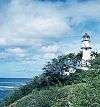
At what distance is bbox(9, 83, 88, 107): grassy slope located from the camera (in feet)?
158

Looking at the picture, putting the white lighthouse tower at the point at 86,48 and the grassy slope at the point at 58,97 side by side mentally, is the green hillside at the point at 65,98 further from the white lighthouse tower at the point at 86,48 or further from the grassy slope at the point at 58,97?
the white lighthouse tower at the point at 86,48

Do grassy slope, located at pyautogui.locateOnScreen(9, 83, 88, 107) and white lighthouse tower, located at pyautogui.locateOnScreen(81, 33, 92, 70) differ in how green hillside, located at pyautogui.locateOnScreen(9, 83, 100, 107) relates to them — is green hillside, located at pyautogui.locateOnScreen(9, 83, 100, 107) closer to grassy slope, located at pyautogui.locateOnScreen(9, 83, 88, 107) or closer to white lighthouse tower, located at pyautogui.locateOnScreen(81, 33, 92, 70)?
grassy slope, located at pyautogui.locateOnScreen(9, 83, 88, 107)

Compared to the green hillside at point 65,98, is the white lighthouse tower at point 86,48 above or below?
above

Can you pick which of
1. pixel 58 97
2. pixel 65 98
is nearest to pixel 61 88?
Answer: pixel 58 97

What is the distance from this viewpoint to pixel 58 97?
174 feet

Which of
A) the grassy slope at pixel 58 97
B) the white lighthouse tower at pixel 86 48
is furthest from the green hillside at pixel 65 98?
the white lighthouse tower at pixel 86 48

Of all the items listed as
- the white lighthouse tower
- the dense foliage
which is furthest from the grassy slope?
the white lighthouse tower

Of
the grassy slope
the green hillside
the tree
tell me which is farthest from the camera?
the tree

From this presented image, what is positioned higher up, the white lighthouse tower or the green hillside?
the white lighthouse tower

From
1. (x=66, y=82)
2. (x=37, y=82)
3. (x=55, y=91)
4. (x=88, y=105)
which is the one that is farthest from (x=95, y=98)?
(x=37, y=82)

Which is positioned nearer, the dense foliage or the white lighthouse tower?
the dense foliage

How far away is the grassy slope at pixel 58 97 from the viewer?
1900 inches

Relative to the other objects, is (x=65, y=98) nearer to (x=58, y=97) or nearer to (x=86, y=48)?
(x=58, y=97)

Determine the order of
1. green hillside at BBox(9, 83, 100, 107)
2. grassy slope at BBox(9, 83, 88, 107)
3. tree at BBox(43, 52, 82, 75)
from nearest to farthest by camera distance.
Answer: green hillside at BBox(9, 83, 100, 107) → grassy slope at BBox(9, 83, 88, 107) → tree at BBox(43, 52, 82, 75)
